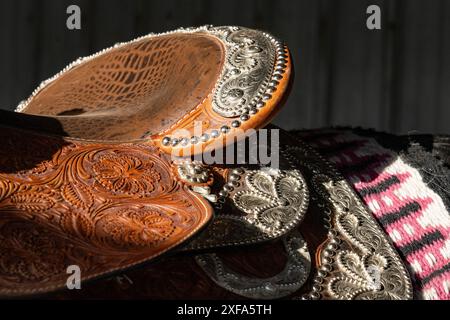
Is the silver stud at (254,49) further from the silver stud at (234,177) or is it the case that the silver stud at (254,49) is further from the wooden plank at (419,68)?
the wooden plank at (419,68)

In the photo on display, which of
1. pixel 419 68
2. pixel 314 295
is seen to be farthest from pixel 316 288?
pixel 419 68

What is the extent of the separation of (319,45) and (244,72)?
259cm

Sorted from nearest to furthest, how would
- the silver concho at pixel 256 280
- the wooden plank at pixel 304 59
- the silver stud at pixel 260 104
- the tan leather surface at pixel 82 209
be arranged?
the tan leather surface at pixel 82 209 < the silver concho at pixel 256 280 < the silver stud at pixel 260 104 < the wooden plank at pixel 304 59

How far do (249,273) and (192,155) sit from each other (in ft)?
0.57

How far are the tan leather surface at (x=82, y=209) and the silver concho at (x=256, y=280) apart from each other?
0.06 m

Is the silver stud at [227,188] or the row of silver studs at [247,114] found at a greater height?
the row of silver studs at [247,114]

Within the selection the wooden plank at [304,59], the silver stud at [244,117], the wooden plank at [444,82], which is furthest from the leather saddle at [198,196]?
the wooden plank at [444,82]

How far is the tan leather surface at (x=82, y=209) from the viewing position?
72 centimetres

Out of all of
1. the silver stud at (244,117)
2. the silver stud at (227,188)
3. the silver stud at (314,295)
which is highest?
the silver stud at (244,117)

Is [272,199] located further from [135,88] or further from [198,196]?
[135,88]

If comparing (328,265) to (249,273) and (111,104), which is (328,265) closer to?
(249,273)

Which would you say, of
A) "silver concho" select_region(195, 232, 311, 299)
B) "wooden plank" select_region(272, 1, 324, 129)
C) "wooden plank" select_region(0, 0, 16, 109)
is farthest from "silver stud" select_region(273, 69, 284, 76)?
"wooden plank" select_region(0, 0, 16, 109)

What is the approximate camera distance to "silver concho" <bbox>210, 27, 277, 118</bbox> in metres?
0.95

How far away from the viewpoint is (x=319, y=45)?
3506 mm
